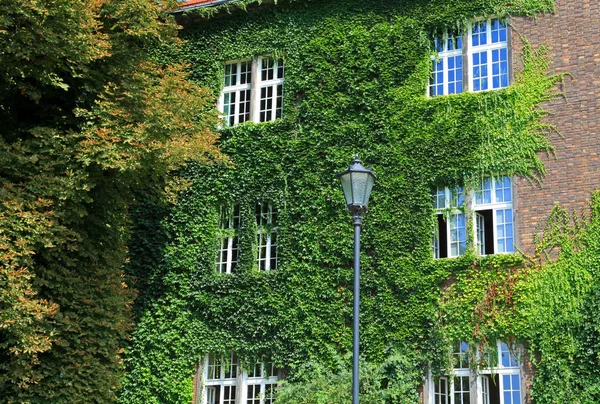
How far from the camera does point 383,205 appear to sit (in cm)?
1859

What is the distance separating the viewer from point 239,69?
72.1ft

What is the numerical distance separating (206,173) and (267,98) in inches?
97.0

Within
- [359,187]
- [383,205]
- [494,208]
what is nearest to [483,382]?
[494,208]

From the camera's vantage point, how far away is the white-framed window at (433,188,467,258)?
1794 cm

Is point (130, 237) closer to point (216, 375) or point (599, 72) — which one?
point (216, 375)

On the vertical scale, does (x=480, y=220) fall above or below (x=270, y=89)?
below

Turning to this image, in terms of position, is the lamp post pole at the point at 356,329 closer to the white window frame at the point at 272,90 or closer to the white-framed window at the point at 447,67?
the white-framed window at the point at 447,67

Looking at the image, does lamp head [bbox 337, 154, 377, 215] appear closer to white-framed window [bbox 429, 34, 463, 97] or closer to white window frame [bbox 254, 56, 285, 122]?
white-framed window [bbox 429, 34, 463, 97]

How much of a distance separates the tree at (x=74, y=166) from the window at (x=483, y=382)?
6682mm

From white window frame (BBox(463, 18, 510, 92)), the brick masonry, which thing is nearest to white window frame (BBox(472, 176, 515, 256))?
the brick masonry

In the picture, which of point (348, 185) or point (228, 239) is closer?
point (348, 185)

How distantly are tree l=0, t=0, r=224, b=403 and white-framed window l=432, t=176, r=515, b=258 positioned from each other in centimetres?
526

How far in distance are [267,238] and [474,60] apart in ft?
20.8

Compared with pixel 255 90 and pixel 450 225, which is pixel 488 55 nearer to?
pixel 450 225
